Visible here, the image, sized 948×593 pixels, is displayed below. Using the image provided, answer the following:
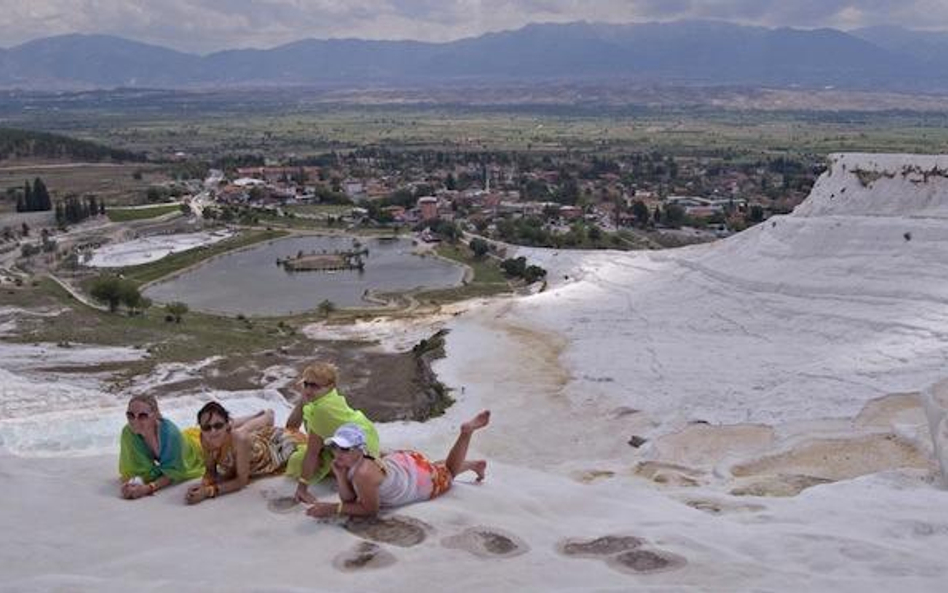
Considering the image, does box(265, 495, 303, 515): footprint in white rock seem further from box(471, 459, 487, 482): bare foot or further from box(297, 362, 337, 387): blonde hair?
box(471, 459, 487, 482): bare foot

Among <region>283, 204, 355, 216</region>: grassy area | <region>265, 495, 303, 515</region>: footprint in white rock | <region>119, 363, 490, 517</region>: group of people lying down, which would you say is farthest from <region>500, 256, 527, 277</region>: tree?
<region>265, 495, 303, 515</region>: footprint in white rock

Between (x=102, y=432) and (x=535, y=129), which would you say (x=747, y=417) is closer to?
(x=102, y=432)

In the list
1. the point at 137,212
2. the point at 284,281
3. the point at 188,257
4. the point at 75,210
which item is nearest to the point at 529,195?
the point at 137,212

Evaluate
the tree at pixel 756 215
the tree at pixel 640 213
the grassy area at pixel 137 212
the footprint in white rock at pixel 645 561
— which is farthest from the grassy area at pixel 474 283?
the footprint in white rock at pixel 645 561

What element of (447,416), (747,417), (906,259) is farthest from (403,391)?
(906,259)

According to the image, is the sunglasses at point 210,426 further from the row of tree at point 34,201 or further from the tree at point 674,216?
the row of tree at point 34,201

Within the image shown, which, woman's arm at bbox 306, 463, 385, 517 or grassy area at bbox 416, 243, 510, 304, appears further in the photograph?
grassy area at bbox 416, 243, 510, 304
